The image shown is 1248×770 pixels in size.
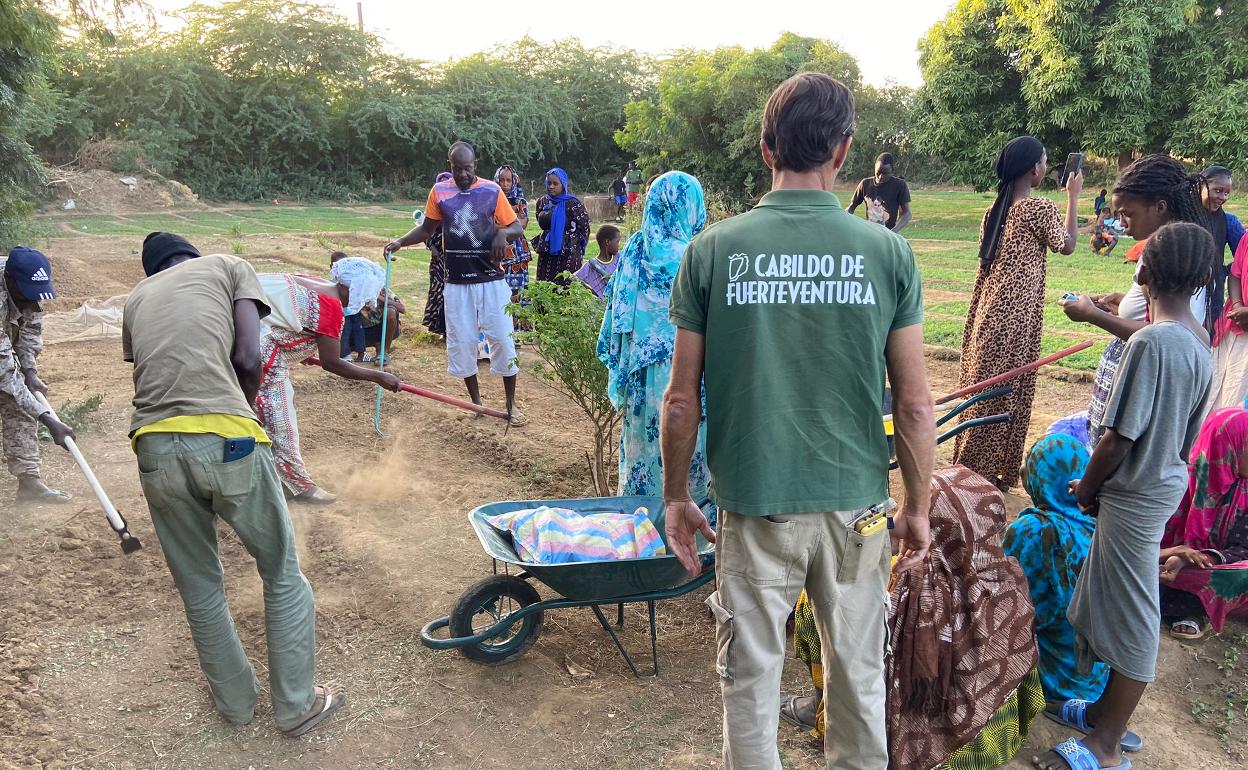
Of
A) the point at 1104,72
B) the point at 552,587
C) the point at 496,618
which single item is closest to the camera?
the point at 552,587

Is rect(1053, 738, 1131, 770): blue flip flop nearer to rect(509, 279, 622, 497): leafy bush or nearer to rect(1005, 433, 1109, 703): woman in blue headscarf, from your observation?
rect(1005, 433, 1109, 703): woman in blue headscarf

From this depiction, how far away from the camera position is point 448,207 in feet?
20.6

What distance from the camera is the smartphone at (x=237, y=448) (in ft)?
9.23

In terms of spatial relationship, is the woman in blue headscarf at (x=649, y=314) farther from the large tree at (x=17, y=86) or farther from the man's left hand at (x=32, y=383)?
the large tree at (x=17, y=86)

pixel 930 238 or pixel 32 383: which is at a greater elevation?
pixel 930 238

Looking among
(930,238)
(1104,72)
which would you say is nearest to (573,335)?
(930,238)

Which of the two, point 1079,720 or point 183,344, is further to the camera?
point 1079,720

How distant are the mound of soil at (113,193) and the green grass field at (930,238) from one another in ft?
3.45

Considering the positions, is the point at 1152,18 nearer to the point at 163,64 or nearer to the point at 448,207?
the point at 448,207

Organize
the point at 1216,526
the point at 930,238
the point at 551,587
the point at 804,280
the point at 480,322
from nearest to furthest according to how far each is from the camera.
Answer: the point at 804,280, the point at 551,587, the point at 1216,526, the point at 480,322, the point at 930,238

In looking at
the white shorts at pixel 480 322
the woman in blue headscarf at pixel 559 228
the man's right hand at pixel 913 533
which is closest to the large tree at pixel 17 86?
the white shorts at pixel 480 322

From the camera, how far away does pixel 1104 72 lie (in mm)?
16625

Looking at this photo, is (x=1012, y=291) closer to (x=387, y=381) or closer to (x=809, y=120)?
(x=809, y=120)

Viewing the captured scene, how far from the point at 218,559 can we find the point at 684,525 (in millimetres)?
1783
